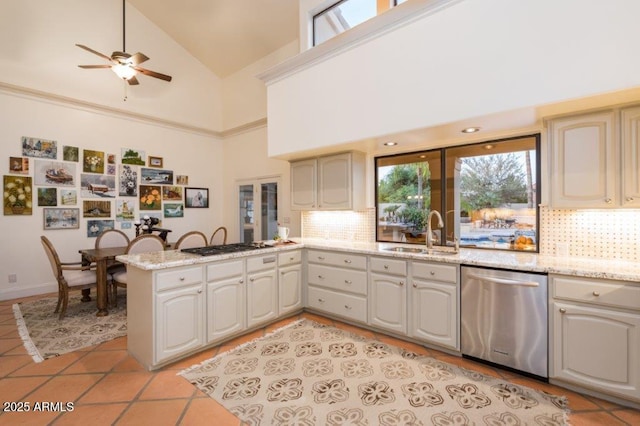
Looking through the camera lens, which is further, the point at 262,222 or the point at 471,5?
the point at 262,222

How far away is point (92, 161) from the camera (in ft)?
16.7

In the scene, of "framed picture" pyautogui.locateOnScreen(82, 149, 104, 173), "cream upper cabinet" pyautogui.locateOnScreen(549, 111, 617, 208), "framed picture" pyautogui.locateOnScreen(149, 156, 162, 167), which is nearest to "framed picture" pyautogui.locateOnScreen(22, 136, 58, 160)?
"framed picture" pyautogui.locateOnScreen(82, 149, 104, 173)

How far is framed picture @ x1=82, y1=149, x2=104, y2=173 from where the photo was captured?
5.02 metres

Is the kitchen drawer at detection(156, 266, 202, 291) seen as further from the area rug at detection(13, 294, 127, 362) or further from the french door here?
the french door

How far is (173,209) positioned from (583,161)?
21.3 ft

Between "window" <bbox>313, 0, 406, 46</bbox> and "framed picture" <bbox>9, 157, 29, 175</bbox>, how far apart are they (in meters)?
4.80

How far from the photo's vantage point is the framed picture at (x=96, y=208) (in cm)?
503

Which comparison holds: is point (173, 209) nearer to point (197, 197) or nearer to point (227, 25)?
point (197, 197)

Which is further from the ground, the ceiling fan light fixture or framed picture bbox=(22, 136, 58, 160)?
the ceiling fan light fixture

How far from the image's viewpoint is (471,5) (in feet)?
8.09

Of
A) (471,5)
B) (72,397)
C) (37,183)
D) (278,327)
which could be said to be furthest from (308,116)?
(37,183)

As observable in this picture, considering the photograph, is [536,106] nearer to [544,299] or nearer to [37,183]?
[544,299]

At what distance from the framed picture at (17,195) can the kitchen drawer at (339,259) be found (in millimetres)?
4512

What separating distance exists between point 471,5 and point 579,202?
6.13 feet
